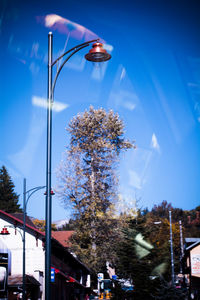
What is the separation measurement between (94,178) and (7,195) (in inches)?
2188

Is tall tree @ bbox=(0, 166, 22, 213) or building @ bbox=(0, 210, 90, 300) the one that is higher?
tall tree @ bbox=(0, 166, 22, 213)

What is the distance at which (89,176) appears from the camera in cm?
3778

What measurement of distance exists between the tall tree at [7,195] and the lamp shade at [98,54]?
77.1m

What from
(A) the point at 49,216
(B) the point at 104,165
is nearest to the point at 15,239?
(B) the point at 104,165

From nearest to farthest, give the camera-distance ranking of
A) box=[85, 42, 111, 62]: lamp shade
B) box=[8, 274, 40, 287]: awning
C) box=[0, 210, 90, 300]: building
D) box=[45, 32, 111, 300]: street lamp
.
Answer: box=[45, 32, 111, 300]: street lamp → box=[85, 42, 111, 62]: lamp shade → box=[8, 274, 40, 287]: awning → box=[0, 210, 90, 300]: building

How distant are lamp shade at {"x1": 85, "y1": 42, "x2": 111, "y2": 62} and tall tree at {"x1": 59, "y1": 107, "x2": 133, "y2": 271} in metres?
25.5

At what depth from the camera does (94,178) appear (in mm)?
37469

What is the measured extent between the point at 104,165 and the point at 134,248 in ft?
64.1

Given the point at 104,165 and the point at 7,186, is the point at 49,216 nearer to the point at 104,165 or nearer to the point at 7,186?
the point at 104,165

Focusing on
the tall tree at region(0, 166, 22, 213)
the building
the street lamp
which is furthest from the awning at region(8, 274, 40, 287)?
the tall tree at region(0, 166, 22, 213)

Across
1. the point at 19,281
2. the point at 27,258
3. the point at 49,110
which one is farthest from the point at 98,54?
the point at 27,258

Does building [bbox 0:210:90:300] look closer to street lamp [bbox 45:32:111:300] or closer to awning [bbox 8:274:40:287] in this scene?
awning [bbox 8:274:40:287]

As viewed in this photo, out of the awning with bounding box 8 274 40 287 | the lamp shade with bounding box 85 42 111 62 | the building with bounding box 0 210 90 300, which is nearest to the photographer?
the lamp shade with bounding box 85 42 111 62

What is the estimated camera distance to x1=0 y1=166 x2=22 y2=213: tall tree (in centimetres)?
8588
